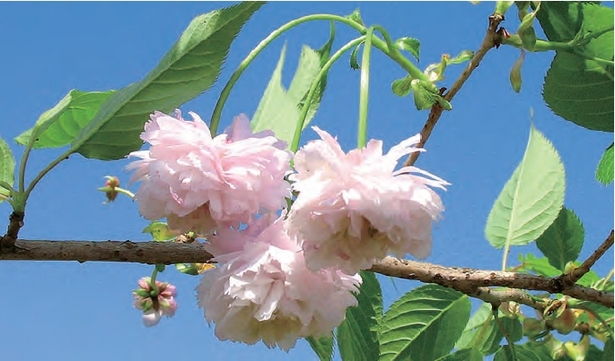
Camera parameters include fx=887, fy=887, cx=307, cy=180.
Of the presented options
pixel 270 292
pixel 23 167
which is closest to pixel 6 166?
pixel 23 167

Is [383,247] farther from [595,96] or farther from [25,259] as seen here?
[595,96]

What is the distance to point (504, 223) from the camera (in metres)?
1.27

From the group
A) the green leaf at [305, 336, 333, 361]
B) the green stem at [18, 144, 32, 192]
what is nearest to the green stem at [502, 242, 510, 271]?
the green leaf at [305, 336, 333, 361]

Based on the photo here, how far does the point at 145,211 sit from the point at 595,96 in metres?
0.54

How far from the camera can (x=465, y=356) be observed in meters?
1.06

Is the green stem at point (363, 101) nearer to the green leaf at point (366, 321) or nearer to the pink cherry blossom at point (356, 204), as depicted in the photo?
the pink cherry blossom at point (356, 204)

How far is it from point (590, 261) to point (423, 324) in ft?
0.86

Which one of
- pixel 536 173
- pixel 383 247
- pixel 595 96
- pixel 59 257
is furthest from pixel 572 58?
pixel 59 257

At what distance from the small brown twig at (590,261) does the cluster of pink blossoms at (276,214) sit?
302 mm

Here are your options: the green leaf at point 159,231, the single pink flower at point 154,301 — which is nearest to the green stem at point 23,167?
the green leaf at point 159,231

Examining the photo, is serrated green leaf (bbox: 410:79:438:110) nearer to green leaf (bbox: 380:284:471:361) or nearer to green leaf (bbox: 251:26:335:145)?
green leaf (bbox: 251:26:335:145)

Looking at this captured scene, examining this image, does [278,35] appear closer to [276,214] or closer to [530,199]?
[276,214]

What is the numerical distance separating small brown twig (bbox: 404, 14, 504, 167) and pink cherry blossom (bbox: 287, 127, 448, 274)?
31 centimetres

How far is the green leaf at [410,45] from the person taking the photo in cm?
99
